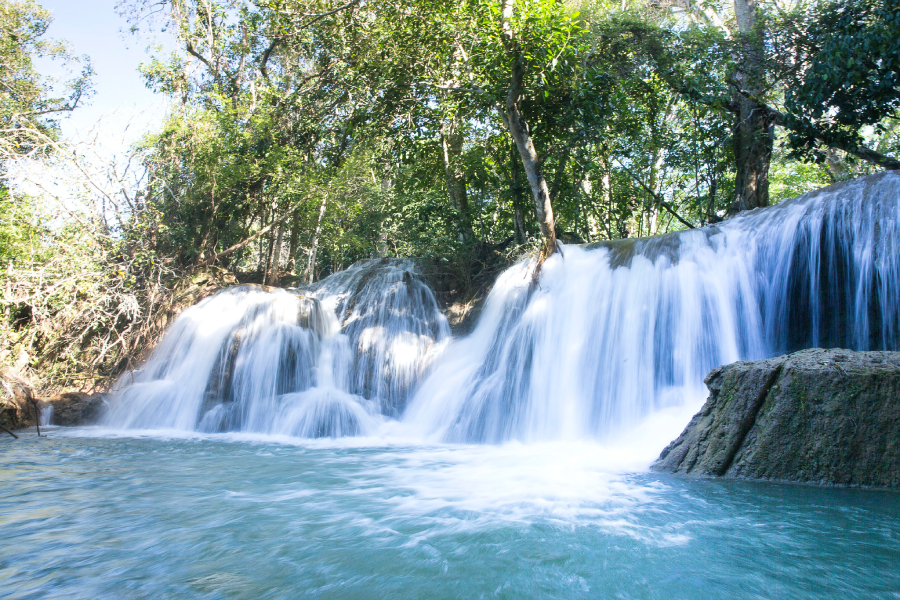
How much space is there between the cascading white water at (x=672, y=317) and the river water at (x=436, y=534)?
1944mm

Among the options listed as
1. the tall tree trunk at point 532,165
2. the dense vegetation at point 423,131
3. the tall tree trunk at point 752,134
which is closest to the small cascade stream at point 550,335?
the tall tree trunk at point 532,165

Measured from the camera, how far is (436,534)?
382 cm

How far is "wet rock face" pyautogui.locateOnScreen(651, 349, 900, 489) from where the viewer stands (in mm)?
Result: 4367

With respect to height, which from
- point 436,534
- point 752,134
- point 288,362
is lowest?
point 436,534

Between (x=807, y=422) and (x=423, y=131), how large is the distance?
446 inches

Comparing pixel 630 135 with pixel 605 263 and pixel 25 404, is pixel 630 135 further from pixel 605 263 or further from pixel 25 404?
pixel 25 404

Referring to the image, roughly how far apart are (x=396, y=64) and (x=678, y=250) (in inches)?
302

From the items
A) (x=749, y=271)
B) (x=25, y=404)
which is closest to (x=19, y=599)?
(x=749, y=271)

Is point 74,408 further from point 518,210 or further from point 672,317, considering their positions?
point 672,317

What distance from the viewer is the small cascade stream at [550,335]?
6.98 meters

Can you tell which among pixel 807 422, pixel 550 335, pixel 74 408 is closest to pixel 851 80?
pixel 550 335

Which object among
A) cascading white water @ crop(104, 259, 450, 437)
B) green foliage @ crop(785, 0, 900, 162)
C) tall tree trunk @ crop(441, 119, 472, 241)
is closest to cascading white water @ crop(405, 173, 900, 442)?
cascading white water @ crop(104, 259, 450, 437)

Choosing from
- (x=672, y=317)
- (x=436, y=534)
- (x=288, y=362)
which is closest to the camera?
(x=436, y=534)

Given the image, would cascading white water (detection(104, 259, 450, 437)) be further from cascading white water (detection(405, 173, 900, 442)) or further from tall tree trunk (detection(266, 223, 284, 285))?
tall tree trunk (detection(266, 223, 284, 285))
